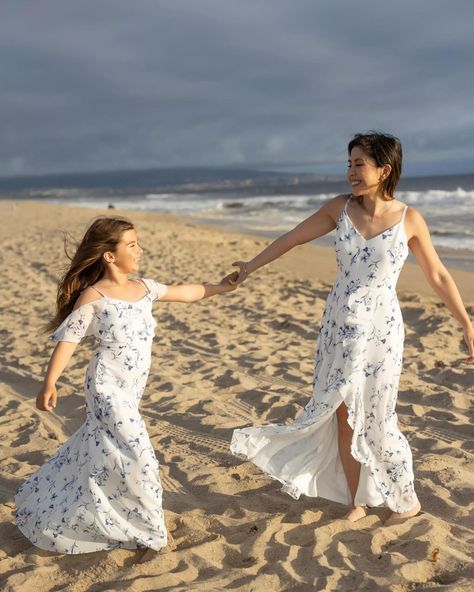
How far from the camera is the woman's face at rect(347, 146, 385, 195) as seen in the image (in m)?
3.51

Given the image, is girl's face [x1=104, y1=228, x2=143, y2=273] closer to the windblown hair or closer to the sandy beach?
the windblown hair

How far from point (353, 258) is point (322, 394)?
0.69m

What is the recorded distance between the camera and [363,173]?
3.52 m

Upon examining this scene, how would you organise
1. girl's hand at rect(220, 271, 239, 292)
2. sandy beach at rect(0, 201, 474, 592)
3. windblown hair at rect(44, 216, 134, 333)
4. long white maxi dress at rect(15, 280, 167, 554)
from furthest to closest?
girl's hand at rect(220, 271, 239, 292)
windblown hair at rect(44, 216, 134, 333)
long white maxi dress at rect(15, 280, 167, 554)
sandy beach at rect(0, 201, 474, 592)

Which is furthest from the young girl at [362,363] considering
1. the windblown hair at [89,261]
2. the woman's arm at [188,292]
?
the windblown hair at [89,261]

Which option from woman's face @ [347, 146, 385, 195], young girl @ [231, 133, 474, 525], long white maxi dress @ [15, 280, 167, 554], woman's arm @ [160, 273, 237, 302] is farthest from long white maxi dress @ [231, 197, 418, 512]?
woman's arm @ [160, 273, 237, 302]

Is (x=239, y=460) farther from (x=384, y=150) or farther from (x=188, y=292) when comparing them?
(x=384, y=150)

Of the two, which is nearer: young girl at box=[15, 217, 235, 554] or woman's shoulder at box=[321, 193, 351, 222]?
young girl at box=[15, 217, 235, 554]

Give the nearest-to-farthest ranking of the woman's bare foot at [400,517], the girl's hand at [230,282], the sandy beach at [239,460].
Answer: the sandy beach at [239,460] → the woman's bare foot at [400,517] → the girl's hand at [230,282]

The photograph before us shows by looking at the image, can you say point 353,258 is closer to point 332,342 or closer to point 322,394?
point 332,342

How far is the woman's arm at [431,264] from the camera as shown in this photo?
3580 millimetres

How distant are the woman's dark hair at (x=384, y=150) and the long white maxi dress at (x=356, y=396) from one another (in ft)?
0.67

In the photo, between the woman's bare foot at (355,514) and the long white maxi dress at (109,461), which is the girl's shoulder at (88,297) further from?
the woman's bare foot at (355,514)

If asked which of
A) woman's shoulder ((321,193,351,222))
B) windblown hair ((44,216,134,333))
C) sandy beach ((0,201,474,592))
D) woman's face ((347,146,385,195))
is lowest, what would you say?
sandy beach ((0,201,474,592))
